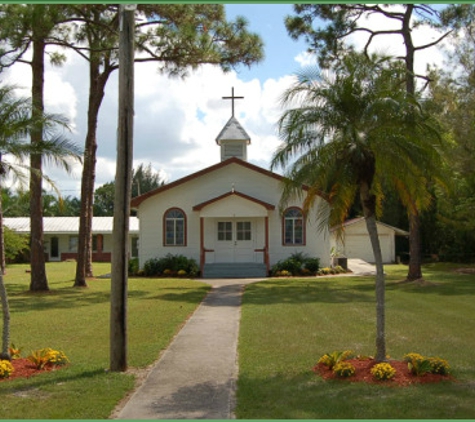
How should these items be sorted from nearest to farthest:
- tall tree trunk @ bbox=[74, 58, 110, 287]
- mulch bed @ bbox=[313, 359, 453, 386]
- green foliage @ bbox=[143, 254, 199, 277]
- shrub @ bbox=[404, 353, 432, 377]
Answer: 1. mulch bed @ bbox=[313, 359, 453, 386]
2. shrub @ bbox=[404, 353, 432, 377]
3. tall tree trunk @ bbox=[74, 58, 110, 287]
4. green foliage @ bbox=[143, 254, 199, 277]

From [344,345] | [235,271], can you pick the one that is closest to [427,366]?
[344,345]

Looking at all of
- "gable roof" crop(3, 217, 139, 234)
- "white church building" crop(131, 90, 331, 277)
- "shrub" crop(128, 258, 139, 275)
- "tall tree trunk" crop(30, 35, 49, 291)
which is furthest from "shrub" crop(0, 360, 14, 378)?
"gable roof" crop(3, 217, 139, 234)

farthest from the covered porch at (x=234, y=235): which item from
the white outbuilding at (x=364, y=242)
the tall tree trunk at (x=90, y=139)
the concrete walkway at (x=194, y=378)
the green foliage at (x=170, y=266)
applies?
the concrete walkway at (x=194, y=378)

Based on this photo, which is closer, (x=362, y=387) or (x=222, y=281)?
(x=362, y=387)

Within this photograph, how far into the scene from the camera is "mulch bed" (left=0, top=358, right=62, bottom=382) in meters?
8.39

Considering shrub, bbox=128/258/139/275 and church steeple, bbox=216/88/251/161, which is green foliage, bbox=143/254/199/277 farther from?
church steeple, bbox=216/88/251/161

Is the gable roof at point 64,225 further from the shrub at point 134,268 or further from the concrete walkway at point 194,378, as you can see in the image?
the concrete walkway at point 194,378

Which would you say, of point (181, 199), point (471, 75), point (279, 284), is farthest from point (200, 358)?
point (471, 75)

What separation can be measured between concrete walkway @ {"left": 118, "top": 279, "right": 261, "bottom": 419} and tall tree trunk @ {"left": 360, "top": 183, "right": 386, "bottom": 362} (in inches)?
86.2

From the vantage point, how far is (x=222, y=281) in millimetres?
25438

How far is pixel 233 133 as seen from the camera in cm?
3269

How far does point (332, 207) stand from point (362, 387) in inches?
125

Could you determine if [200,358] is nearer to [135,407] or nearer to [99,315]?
[135,407]

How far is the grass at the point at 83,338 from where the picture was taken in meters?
7.00
